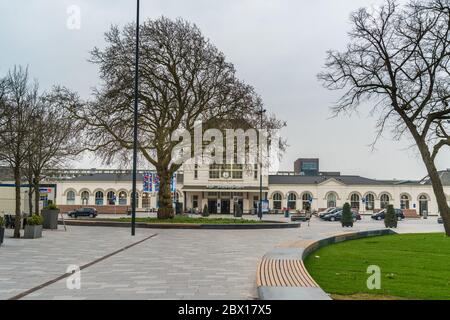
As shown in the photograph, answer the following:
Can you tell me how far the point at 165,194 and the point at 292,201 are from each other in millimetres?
52423

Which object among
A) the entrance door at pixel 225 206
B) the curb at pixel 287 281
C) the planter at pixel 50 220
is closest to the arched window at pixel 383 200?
the entrance door at pixel 225 206

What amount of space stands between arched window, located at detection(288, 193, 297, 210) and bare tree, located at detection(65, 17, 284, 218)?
5212 centimetres

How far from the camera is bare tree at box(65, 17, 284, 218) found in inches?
1228

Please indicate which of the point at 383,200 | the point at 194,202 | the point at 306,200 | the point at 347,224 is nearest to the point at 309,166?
the point at 383,200

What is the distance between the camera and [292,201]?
83.2 metres

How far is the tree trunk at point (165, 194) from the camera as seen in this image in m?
33.0

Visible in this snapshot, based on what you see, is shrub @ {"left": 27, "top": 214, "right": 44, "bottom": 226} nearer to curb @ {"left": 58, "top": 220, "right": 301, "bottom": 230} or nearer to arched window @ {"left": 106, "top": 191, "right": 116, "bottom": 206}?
curb @ {"left": 58, "top": 220, "right": 301, "bottom": 230}

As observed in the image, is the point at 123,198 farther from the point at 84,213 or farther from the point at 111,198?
the point at 84,213

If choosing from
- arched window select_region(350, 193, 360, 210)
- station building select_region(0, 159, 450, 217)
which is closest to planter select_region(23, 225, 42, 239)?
station building select_region(0, 159, 450, 217)

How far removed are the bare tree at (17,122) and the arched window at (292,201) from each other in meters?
62.8

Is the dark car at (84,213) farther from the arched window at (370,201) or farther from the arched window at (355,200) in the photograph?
the arched window at (370,201)

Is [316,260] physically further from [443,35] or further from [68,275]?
[443,35]
